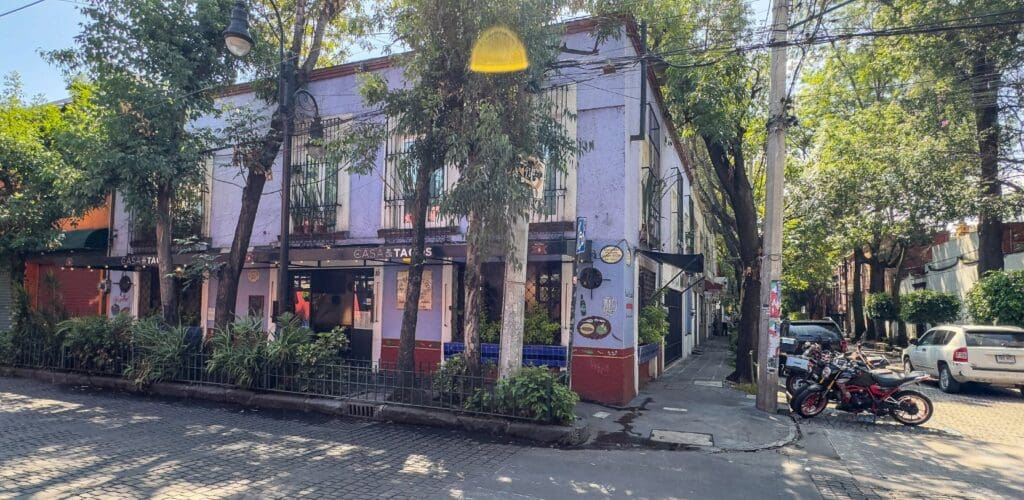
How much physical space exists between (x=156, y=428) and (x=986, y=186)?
20.3m

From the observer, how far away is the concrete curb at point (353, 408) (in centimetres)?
780

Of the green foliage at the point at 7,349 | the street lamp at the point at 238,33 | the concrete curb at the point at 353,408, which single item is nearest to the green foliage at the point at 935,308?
the concrete curb at the point at 353,408

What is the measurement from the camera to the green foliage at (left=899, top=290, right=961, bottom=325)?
813 inches

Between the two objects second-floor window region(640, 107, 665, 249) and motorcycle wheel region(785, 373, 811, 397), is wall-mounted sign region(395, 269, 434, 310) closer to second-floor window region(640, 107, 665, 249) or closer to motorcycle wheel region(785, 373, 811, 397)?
second-floor window region(640, 107, 665, 249)

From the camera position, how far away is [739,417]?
962cm

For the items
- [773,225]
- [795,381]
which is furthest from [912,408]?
[773,225]

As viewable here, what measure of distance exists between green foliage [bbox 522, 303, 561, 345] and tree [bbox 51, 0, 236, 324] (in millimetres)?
7473

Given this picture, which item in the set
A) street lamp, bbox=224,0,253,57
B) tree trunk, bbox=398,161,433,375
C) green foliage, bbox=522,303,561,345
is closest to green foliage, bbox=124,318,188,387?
tree trunk, bbox=398,161,433,375

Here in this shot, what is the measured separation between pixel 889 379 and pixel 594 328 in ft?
16.1

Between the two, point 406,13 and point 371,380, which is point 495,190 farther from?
point 371,380

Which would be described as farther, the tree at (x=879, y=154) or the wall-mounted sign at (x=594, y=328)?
the tree at (x=879, y=154)

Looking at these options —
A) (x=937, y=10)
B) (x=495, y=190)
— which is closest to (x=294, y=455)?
(x=495, y=190)

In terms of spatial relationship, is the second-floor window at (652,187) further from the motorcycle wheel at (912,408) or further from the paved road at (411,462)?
the paved road at (411,462)

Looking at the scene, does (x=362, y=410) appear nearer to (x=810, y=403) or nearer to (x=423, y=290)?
(x=423, y=290)
